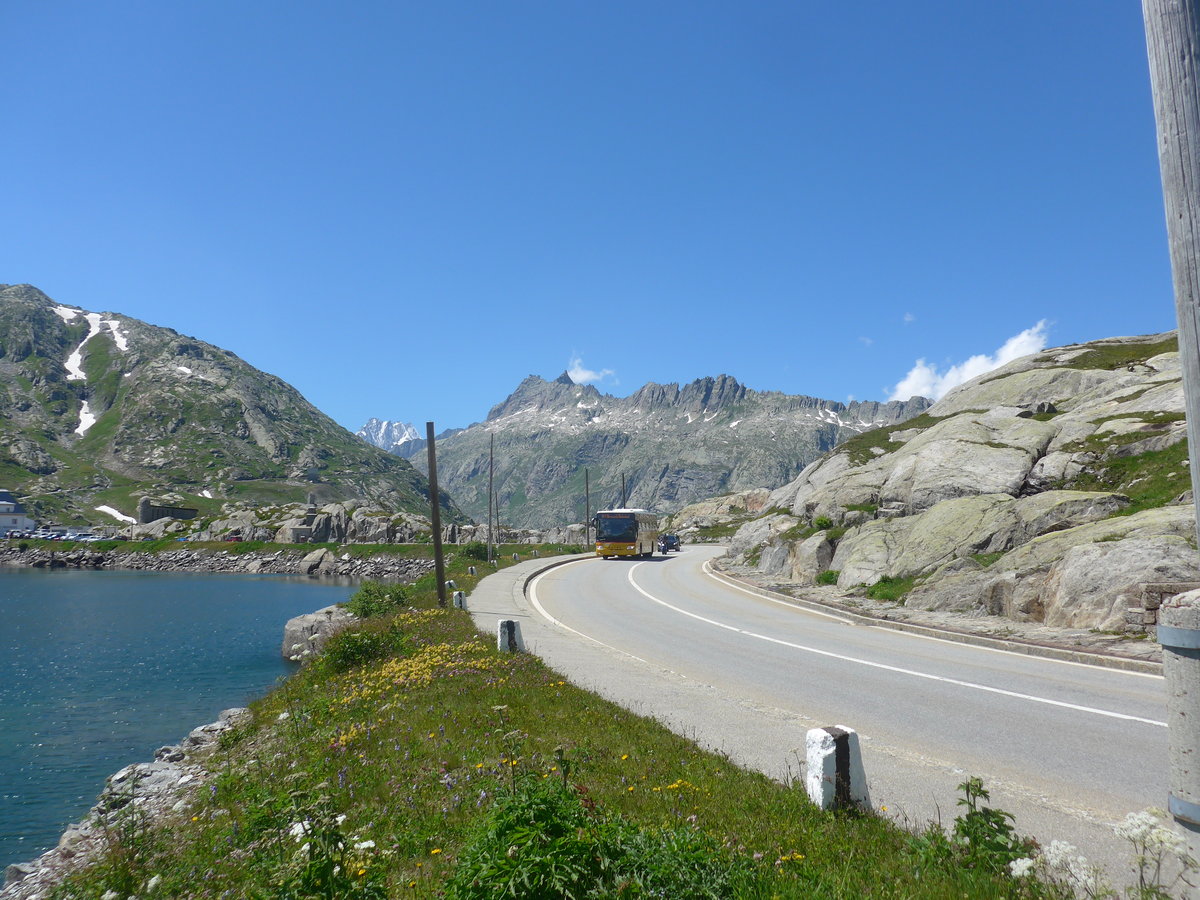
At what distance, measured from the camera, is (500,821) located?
4.50m

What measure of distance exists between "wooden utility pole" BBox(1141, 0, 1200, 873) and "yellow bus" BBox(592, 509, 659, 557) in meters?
53.2

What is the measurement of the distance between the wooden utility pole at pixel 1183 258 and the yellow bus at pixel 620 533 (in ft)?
174

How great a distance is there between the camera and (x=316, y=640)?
2797 cm

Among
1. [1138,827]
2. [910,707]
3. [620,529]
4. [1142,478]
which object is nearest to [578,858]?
[1138,827]

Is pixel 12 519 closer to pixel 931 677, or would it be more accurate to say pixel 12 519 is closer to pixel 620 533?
pixel 620 533

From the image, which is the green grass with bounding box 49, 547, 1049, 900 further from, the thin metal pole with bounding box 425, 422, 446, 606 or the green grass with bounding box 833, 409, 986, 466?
the green grass with bounding box 833, 409, 986, 466

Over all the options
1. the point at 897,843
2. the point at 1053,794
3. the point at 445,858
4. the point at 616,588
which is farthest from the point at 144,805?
the point at 616,588

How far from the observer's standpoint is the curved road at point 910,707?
7.37m

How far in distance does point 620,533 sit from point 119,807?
46.7 meters

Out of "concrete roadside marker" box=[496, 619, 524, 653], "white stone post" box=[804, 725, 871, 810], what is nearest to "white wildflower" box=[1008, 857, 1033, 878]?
"white stone post" box=[804, 725, 871, 810]

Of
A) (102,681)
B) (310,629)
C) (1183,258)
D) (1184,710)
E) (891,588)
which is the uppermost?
(1183,258)

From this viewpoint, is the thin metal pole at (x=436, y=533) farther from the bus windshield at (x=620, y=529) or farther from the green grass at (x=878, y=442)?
the bus windshield at (x=620, y=529)

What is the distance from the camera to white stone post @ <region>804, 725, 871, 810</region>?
6387 millimetres

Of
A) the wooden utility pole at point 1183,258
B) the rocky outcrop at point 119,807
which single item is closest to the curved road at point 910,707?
the wooden utility pole at point 1183,258
